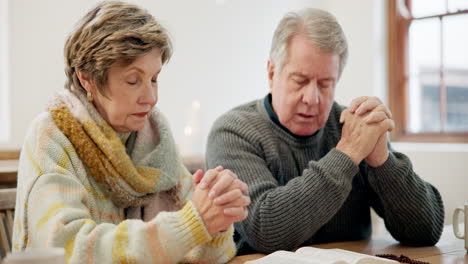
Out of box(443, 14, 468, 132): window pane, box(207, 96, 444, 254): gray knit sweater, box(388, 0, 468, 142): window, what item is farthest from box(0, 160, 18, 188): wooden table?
box(443, 14, 468, 132): window pane

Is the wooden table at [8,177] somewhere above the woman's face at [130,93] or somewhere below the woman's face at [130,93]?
below

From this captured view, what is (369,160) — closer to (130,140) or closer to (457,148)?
(130,140)

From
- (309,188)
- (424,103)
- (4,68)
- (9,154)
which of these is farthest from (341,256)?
(424,103)

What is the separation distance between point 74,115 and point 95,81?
9 centimetres

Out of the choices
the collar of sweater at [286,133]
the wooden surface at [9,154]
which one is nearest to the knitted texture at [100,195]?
the collar of sweater at [286,133]

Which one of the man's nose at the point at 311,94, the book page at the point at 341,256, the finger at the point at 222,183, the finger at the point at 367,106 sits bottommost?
the book page at the point at 341,256

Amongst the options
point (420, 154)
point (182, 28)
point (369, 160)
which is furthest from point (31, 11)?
point (420, 154)

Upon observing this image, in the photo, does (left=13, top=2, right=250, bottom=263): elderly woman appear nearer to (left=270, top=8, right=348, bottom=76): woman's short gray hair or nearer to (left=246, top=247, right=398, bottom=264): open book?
(left=246, top=247, right=398, bottom=264): open book

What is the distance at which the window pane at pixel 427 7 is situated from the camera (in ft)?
11.7

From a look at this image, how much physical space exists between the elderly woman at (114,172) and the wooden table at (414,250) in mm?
241

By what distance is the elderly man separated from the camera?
143cm

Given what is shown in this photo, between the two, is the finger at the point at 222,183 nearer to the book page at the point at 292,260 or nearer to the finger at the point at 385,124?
the book page at the point at 292,260

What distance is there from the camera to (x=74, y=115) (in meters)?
1.23

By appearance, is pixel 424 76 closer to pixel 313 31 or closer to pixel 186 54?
pixel 186 54
